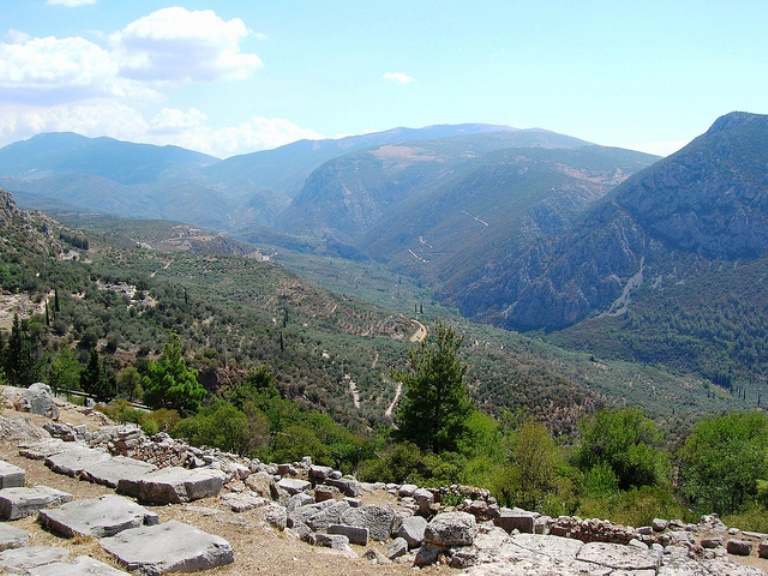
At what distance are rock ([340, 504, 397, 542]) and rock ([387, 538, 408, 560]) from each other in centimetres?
78

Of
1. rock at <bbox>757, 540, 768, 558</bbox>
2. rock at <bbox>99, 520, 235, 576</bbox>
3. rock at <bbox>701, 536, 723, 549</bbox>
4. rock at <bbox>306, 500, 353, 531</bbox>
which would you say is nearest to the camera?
rock at <bbox>99, 520, 235, 576</bbox>

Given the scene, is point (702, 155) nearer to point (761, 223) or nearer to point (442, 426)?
point (761, 223)

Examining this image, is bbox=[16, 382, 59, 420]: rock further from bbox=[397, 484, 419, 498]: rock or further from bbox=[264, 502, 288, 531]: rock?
bbox=[397, 484, 419, 498]: rock

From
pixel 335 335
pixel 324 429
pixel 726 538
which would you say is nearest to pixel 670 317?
pixel 335 335

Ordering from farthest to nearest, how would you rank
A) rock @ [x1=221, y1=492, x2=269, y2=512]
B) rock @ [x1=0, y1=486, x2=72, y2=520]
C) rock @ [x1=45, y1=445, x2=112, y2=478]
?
rock @ [x1=45, y1=445, x2=112, y2=478] < rock @ [x1=221, y1=492, x2=269, y2=512] < rock @ [x1=0, y1=486, x2=72, y2=520]

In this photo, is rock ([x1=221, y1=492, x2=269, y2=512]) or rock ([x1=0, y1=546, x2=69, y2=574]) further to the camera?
rock ([x1=221, y1=492, x2=269, y2=512])

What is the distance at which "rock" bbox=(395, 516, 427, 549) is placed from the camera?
12484 millimetres

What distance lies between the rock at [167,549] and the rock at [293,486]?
16.2 feet

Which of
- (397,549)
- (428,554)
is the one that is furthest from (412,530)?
(428,554)

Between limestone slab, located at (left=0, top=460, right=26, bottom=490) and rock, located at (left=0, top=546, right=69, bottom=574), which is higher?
rock, located at (left=0, top=546, right=69, bottom=574)

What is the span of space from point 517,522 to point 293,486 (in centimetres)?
622

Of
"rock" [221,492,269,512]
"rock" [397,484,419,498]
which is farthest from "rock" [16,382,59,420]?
"rock" [397,484,419,498]

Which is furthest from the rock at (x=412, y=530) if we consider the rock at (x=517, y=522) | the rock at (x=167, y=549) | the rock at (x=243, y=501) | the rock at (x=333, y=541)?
the rock at (x=167, y=549)

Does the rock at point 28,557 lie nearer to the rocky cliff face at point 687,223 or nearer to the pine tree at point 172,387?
the pine tree at point 172,387
